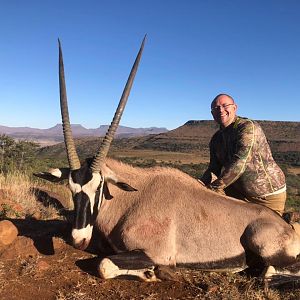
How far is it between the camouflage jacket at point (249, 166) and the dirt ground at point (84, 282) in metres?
1.30

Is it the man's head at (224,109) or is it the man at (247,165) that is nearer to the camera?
the man at (247,165)

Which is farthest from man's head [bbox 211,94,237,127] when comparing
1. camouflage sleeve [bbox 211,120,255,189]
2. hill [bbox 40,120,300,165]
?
hill [bbox 40,120,300,165]

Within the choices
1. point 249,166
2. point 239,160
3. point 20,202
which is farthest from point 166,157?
point 239,160

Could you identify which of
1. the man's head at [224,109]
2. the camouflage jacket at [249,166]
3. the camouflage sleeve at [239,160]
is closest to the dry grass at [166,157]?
the man's head at [224,109]

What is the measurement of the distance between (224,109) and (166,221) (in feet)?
6.94

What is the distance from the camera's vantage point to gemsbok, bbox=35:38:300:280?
481cm

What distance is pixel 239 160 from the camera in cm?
567

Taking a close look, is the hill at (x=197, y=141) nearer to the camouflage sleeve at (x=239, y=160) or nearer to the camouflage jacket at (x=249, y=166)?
the camouflage jacket at (x=249, y=166)

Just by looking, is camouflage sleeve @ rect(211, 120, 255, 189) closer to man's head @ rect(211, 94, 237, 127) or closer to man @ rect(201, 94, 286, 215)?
man @ rect(201, 94, 286, 215)

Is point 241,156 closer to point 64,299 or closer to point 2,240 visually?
point 64,299

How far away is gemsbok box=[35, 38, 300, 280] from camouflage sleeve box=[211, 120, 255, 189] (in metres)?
0.27

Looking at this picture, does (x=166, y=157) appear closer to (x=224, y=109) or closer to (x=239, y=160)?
(x=224, y=109)

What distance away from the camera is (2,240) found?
535 cm

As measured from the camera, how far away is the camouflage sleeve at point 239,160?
563 cm
